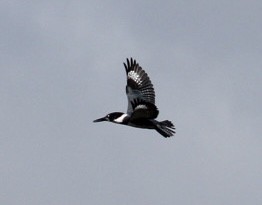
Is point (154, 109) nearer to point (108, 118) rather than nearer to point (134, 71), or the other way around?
point (108, 118)

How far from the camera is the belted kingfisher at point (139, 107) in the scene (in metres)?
29.5

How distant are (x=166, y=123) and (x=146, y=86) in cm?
309

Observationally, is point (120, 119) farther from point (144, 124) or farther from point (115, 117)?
point (144, 124)

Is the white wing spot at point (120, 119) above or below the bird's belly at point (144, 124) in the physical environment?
above

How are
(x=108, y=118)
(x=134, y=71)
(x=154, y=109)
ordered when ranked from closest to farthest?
(x=154, y=109)
(x=108, y=118)
(x=134, y=71)

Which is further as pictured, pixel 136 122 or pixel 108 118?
pixel 108 118

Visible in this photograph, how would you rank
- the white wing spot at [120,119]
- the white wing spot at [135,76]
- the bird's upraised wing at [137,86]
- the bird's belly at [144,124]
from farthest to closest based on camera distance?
1. the white wing spot at [135,76]
2. the bird's upraised wing at [137,86]
3. the white wing spot at [120,119]
4. the bird's belly at [144,124]

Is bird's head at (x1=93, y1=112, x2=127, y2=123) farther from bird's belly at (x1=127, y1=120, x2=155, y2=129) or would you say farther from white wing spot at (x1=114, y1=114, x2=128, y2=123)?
bird's belly at (x1=127, y1=120, x2=155, y2=129)

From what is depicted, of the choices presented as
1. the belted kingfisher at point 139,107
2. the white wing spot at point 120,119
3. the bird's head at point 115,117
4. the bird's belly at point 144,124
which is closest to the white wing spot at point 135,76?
the belted kingfisher at point 139,107

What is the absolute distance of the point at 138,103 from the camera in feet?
98.3

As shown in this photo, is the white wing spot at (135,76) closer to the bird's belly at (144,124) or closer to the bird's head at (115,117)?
the bird's head at (115,117)

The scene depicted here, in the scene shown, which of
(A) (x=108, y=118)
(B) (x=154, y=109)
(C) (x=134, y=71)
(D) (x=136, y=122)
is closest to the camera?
(B) (x=154, y=109)

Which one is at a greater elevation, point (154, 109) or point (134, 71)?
point (134, 71)

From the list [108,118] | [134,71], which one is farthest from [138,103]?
[134,71]
